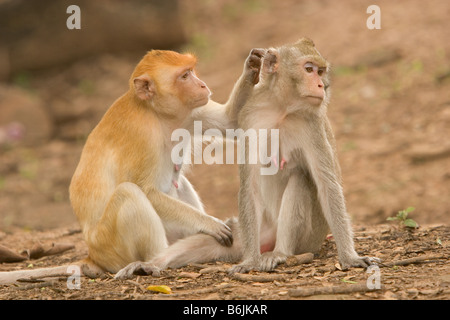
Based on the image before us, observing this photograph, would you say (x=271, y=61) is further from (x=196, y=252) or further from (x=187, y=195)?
(x=196, y=252)

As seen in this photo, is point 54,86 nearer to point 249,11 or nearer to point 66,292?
point 249,11

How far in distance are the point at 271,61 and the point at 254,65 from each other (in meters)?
0.26

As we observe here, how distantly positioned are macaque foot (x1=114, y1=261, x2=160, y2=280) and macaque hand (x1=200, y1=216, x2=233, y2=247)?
0.64 meters

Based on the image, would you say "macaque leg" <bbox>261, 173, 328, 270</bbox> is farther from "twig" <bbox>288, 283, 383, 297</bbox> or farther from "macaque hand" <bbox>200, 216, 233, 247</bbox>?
"twig" <bbox>288, 283, 383, 297</bbox>

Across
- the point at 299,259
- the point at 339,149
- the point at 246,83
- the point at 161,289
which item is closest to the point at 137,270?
the point at 161,289

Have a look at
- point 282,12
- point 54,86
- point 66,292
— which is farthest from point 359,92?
point 66,292

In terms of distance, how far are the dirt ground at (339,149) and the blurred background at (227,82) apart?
3 centimetres

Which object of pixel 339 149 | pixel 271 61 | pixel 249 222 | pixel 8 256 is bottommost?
pixel 8 256

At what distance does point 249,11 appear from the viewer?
19297 mm

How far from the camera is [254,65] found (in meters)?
6.25

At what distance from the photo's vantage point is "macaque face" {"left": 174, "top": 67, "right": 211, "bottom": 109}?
20.4 ft

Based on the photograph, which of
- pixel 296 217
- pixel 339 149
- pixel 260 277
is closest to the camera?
pixel 260 277

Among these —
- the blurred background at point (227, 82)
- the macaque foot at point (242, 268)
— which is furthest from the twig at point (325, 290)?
the blurred background at point (227, 82)

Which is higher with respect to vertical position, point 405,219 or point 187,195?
point 187,195
